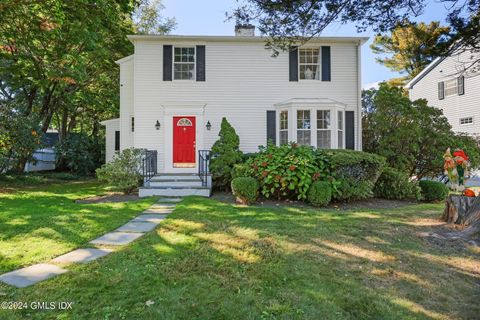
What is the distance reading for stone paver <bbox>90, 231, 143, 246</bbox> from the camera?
421 cm

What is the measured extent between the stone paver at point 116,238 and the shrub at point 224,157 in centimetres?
489

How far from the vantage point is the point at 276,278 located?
3068mm

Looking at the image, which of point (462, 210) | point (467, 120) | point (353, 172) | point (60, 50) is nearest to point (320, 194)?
point (353, 172)

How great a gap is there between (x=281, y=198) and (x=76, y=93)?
14.2 metres

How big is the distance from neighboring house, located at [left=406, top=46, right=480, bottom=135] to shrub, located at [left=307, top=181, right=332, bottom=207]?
12482mm

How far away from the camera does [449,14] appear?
4.50m

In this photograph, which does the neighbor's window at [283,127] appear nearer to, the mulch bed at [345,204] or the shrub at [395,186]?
the mulch bed at [345,204]

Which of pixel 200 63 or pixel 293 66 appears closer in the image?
pixel 200 63

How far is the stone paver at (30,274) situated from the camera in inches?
116

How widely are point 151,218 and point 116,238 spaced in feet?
4.33

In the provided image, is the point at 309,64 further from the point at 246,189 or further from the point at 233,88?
the point at 246,189

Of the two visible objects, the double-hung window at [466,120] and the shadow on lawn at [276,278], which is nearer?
the shadow on lawn at [276,278]

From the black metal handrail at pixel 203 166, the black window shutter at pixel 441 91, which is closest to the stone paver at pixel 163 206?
the black metal handrail at pixel 203 166

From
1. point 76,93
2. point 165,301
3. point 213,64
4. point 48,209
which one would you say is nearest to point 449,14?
point 165,301
